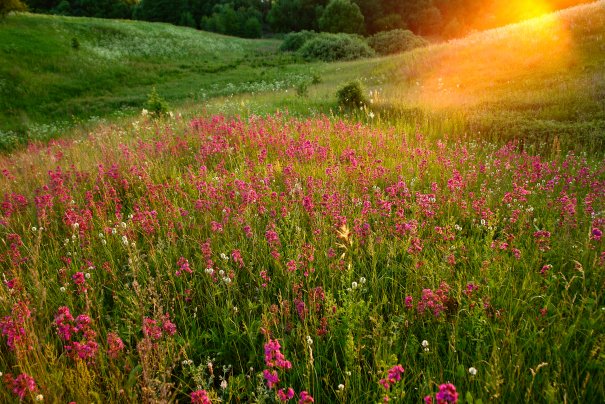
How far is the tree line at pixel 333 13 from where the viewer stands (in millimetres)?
56156

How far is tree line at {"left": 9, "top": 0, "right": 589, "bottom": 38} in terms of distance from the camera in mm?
56156

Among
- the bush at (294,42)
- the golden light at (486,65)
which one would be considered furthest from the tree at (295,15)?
the golden light at (486,65)

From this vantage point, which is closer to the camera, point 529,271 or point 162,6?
point 529,271

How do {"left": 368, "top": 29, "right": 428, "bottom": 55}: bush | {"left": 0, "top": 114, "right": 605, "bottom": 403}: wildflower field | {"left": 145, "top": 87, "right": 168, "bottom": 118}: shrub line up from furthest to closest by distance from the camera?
{"left": 368, "top": 29, "right": 428, "bottom": 55}: bush, {"left": 145, "top": 87, "right": 168, "bottom": 118}: shrub, {"left": 0, "top": 114, "right": 605, "bottom": 403}: wildflower field

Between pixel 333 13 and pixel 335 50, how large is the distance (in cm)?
2234

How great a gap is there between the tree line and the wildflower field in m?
39.2

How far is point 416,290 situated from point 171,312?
1.99 meters

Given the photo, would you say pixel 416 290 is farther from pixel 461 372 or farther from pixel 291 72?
pixel 291 72

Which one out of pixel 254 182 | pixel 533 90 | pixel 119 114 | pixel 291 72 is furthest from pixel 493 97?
pixel 291 72

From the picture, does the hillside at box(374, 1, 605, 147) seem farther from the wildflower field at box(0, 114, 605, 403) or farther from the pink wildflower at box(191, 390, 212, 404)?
the pink wildflower at box(191, 390, 212, 404)

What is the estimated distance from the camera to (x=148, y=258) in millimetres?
3652

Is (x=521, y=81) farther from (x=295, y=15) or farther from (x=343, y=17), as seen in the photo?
(x=295, y=15)

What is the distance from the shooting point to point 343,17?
185 ft

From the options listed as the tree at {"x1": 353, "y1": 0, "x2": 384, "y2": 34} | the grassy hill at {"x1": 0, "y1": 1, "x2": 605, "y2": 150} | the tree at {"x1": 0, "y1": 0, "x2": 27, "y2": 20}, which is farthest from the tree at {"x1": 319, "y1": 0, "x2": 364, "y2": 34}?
the tree at {"x1": 0, "y1": 0, "x2": 27, "y2": 20}
